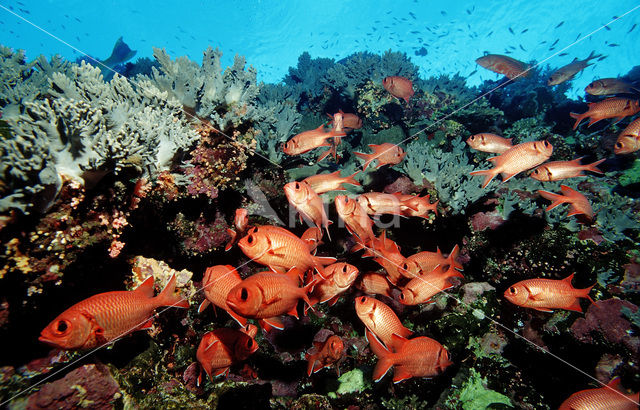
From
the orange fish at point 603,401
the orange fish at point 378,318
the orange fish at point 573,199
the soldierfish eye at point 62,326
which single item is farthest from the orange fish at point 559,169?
the soldierfish eye at point 62,326

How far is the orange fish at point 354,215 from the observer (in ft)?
9.77

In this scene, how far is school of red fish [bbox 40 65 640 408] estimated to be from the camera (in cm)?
203

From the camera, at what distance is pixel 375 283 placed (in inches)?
145

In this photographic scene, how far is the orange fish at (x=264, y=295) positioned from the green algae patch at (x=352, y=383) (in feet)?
8.10

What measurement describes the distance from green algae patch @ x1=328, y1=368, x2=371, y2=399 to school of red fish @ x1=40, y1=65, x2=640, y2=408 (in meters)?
0.59

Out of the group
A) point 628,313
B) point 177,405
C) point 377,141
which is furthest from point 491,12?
point 177,405

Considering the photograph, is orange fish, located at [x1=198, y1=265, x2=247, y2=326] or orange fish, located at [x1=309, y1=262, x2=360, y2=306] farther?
orange fish, located at [x1=309, y1=262, x2=360, y2=306]

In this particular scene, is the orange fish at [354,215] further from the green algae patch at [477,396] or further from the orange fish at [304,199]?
the green algae patch at [477,396]

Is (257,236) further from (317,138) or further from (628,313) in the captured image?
(628,313)

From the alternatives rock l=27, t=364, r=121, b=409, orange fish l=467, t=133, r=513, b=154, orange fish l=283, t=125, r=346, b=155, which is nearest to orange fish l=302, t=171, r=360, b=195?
orange fish l=283, t=125, r=346, b=155

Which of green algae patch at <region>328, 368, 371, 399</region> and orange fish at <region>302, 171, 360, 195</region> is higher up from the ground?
orange fish at <region>302, 171, 360, 195</region>

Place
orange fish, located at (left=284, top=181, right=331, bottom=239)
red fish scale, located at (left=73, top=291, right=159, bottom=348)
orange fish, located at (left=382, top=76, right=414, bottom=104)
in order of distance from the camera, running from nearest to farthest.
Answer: red fish scale, located at (left=73, top=291, right=159, bottom=348), orange fish, located at (left=284, top=181, right=331, bottom=239), orange fish, located at (left=382, top=76, right=414, bottom=104)

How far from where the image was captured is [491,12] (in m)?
49.4

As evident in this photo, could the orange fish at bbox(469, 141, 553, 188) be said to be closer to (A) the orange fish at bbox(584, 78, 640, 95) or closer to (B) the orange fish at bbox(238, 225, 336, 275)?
(B) the orange fish at bbox(238, 225, 336, 275)
